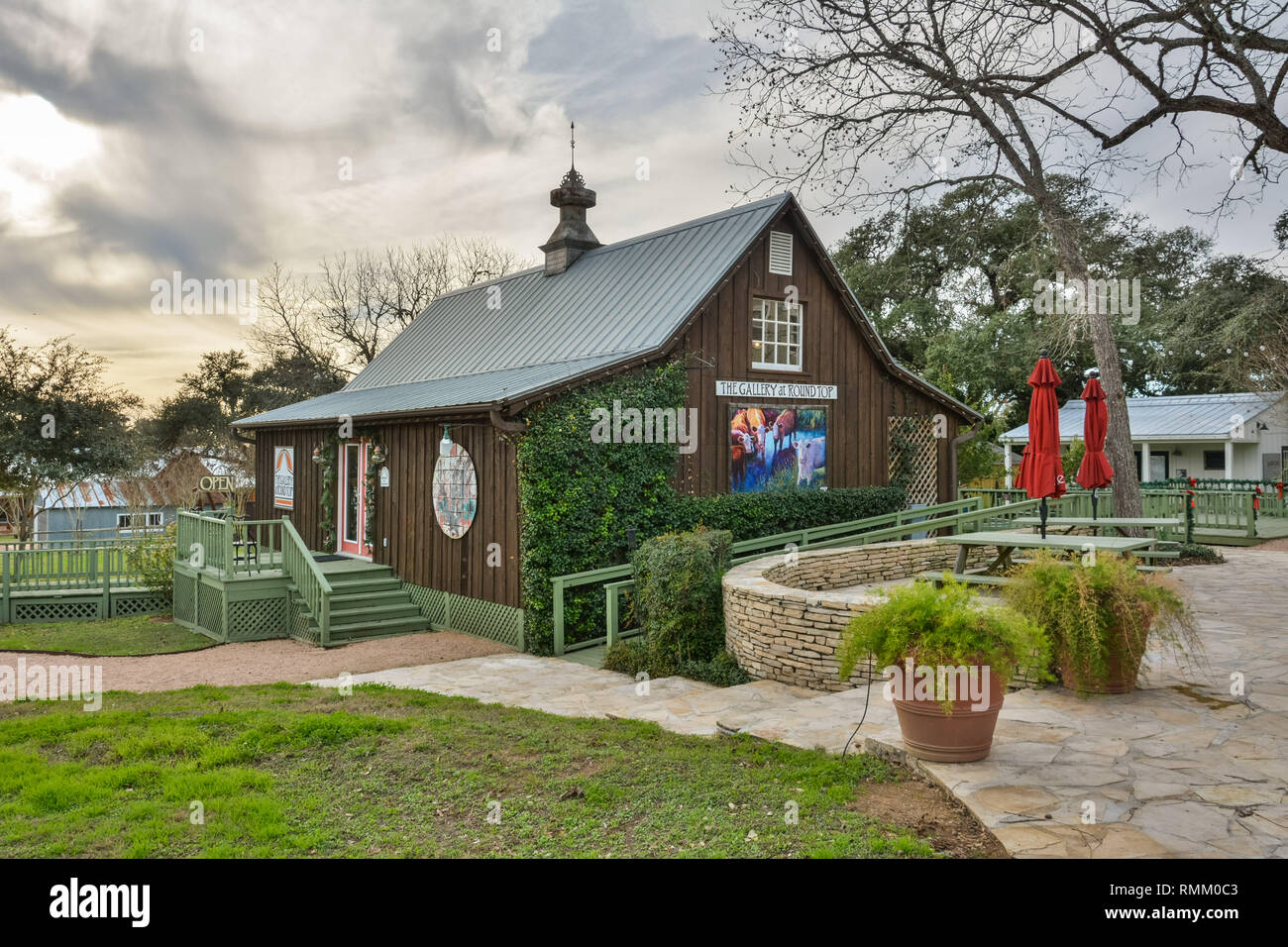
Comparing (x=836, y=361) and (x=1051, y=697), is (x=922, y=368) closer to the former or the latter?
(x=836, y=361)

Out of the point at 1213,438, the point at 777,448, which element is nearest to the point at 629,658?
the point at 777,448

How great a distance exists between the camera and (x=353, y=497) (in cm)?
1588

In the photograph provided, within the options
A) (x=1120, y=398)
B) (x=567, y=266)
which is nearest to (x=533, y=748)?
(x=567, y=266)

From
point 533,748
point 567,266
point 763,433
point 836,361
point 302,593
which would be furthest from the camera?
point 567,266

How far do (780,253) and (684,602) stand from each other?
24.6ft

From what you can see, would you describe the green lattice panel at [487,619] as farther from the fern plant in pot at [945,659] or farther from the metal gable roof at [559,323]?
the fern plant in pot at [945,659]

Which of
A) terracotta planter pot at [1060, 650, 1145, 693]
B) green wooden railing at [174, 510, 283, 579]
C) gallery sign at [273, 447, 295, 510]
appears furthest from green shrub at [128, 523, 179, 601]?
terracotta planter pot at [1060, 650, 1145, 693]

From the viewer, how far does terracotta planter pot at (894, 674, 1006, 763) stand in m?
4.89

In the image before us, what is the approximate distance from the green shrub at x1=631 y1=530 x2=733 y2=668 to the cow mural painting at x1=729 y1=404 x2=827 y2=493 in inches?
163

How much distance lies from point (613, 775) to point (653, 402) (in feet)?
25.8

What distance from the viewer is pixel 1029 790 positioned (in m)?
4.54

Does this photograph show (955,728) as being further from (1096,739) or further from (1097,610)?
(1097,610)

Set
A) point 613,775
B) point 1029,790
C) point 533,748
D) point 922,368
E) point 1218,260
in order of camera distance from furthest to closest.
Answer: point 922,368 → point 1218,260 → point 533,748 → point 613,775 → point 1029,790

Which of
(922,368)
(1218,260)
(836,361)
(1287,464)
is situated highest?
(1218,260)
